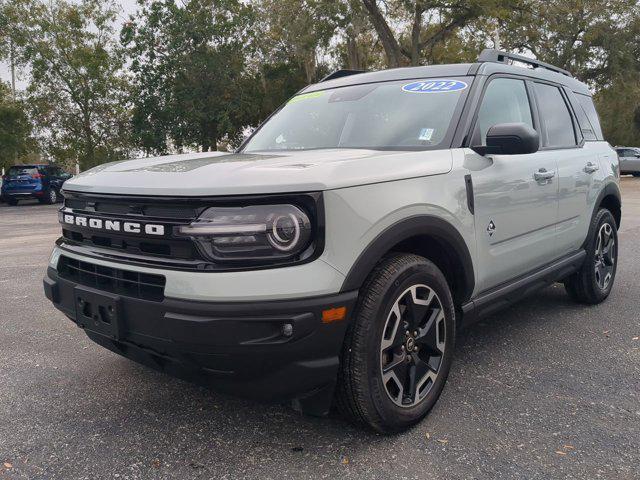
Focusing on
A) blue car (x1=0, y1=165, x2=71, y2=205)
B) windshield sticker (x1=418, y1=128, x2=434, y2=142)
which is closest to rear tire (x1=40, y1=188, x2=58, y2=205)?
blue car (x1=0, y1=165, x2=71, y2=205)

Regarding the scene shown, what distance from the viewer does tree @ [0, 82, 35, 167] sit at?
23.5 m

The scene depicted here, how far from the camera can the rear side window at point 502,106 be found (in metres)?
3.21

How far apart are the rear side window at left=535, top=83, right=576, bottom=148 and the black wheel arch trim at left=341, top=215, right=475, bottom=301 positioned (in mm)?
1477

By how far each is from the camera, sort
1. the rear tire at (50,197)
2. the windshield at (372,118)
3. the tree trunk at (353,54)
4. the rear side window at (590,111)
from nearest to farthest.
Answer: the windshield at (372,118)
the rear side window at (590,111)
the rear tire at (50,197)
the tree trunk at (353,54)

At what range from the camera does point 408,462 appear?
2348 millimetres

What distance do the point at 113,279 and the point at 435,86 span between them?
211 cm

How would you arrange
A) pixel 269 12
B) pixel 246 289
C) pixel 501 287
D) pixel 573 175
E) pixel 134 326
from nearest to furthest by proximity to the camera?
1. pixel 246 289
2. pixel 134 326
3. pixel 501 287
4. pixel 573 175
5. pixel 269 12

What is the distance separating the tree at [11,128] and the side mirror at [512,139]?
990 inches

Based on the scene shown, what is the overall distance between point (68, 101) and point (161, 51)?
5123 millimetres

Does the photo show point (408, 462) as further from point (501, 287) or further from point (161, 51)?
point (161, 51)

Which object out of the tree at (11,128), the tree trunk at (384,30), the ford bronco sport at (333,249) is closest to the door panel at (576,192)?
the ford bronco sport at (333,249)

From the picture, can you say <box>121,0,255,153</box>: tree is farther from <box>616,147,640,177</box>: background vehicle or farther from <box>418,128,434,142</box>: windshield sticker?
<box>418,128,434,142</box>: windshield sticker

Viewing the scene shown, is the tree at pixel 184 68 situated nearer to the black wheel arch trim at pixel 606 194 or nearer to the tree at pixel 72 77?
the tree at pixel 72 77

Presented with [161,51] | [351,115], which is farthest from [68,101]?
[351,115]
